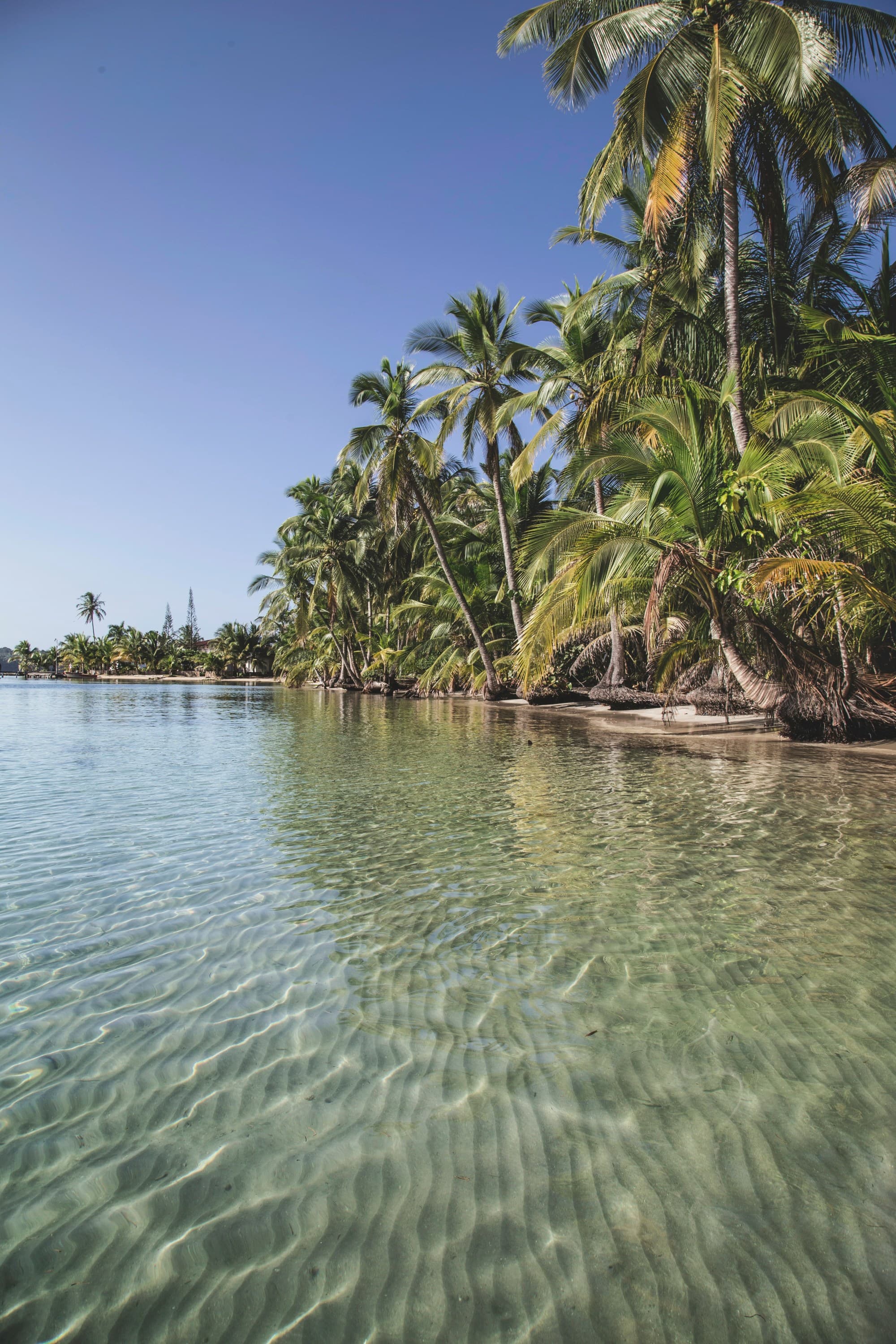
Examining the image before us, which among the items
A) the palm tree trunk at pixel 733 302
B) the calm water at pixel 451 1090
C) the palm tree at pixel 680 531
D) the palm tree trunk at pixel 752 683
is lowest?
the calm water at pixel 451 1090

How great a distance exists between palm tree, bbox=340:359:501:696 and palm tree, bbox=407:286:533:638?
50.4 inches

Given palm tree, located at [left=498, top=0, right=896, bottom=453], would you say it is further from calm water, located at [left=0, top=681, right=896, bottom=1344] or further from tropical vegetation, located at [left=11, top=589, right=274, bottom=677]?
tropical vegetation, located at [left=11, top=589, right=274, bottom=677]

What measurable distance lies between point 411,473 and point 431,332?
4427mm

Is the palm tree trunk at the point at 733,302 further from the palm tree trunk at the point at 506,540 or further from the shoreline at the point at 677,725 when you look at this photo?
the palm tree trunk at the point at 506,540

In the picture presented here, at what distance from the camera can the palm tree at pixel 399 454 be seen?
2319 cm

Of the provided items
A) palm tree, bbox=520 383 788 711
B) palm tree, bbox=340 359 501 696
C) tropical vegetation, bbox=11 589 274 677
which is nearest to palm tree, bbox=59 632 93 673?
tropical vegetation, bbox=11 589 274 677

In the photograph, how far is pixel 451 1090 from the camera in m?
2.12

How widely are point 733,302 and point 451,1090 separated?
12274 millimetres

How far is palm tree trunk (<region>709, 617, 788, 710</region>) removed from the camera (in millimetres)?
10828

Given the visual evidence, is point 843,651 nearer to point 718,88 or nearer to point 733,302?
point 733,302

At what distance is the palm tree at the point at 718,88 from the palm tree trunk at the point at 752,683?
3.04 m

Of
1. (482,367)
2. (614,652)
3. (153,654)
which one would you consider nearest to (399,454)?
(482,367)

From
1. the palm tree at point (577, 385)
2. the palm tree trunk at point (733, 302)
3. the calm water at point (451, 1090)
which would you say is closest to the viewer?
the calm water at point (451, 1090)

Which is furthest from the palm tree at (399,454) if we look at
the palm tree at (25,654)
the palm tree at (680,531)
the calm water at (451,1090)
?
the palm tree at (25,654)
